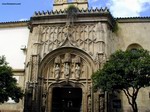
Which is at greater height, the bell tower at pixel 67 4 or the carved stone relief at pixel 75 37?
the bell tower at pixel 67 4

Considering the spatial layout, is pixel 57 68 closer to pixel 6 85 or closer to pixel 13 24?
pixel 6 85

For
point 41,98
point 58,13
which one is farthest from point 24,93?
point 58,13

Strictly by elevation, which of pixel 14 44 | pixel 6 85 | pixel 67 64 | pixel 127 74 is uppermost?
pixel 14 44

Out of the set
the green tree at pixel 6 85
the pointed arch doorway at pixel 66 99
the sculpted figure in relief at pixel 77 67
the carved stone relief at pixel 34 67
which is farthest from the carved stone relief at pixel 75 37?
the green tree at pixel 6 85

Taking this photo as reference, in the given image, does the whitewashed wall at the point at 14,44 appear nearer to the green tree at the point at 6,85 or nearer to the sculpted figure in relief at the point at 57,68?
the sculpted figure in relief at the point at 57,68

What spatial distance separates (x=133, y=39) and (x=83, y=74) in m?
5.84

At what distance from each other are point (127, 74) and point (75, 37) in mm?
7928

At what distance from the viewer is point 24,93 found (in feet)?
81.7

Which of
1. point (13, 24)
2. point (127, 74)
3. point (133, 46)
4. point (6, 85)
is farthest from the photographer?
point (13, 24)

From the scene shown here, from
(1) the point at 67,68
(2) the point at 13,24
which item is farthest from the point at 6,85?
(2) the point at 13,24

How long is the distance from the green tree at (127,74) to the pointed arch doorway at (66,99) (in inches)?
241

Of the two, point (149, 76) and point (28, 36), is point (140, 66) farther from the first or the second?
point (28, 36)

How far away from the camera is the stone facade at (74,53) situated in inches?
969

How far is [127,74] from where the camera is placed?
19875 mm
